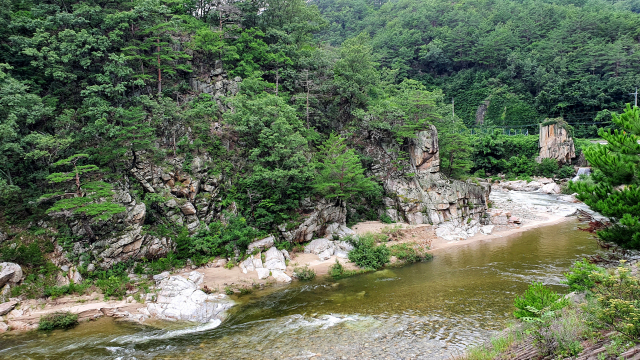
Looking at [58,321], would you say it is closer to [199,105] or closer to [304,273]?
[304,273]

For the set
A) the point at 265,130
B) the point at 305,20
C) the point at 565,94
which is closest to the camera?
the point at 265,130

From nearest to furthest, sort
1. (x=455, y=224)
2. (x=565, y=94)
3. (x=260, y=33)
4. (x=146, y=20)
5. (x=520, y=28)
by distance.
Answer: (x=146, y=20), (x=455, y=224), (x=260, y=33), (x=565, y=94), (x=520, y=28)

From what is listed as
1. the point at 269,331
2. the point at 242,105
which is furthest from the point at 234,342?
the point at 242,105

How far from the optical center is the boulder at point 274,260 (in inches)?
701

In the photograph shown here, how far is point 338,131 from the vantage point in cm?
2820

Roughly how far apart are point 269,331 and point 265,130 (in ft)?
38.6

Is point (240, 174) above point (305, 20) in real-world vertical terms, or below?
below

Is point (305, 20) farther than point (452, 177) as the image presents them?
Yes

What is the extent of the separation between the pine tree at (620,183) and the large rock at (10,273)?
2015cm

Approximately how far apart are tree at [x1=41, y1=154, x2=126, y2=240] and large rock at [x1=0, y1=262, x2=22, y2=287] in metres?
2.47

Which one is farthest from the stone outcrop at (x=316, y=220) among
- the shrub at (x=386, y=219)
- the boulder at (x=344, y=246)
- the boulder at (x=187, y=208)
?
the boulder at (x=187, y=208)

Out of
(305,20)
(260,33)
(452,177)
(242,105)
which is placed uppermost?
(305,20)

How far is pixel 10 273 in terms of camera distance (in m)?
13.7

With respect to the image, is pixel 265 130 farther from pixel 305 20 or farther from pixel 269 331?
pixel 305 20
